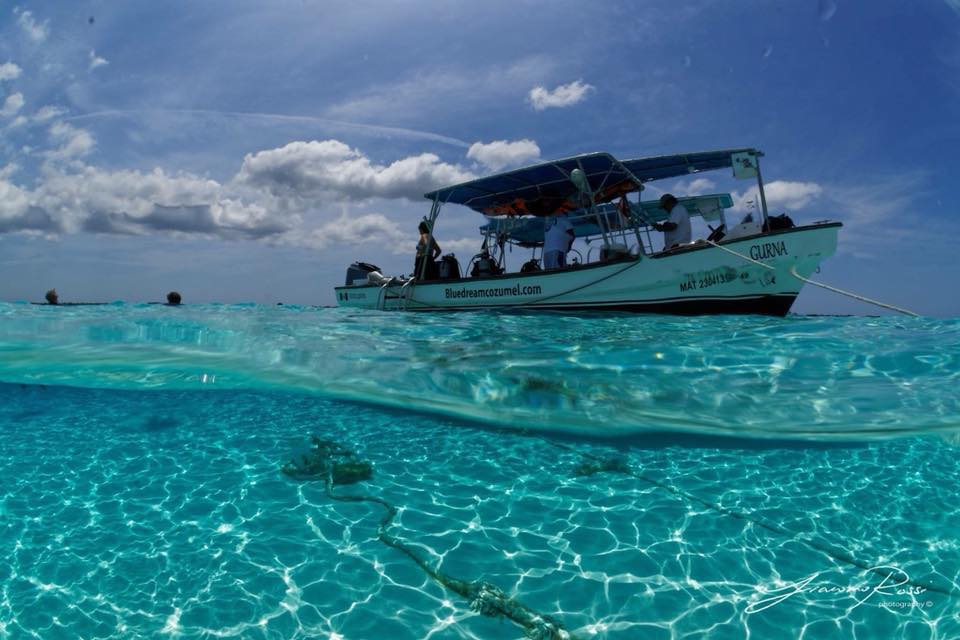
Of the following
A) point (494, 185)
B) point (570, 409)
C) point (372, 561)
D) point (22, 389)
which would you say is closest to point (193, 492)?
point (372, 561)

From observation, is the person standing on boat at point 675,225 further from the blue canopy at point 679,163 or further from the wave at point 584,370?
the wave at point 584,370

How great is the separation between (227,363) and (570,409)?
20.5 ft

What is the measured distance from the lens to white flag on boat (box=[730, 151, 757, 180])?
11781 mm

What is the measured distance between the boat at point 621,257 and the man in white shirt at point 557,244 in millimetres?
452

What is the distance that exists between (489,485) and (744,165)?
1071cm

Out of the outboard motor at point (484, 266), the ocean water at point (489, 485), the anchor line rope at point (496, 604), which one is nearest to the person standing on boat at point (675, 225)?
the ocean water at point (489, 485)

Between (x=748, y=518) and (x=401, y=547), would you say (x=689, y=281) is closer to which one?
(x=748, y=518)

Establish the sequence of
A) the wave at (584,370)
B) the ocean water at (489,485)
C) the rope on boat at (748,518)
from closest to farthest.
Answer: the ocean water at (489,485), the rope on boat at (748,518), the wave at (584,370)

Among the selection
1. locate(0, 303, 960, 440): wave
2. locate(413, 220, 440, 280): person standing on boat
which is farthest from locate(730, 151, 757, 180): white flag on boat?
locate(413, 220, 440, 280): person standing on boat

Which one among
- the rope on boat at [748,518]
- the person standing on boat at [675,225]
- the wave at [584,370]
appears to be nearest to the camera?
the rope on boat at [748,518]

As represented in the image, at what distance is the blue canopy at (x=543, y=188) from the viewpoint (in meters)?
12.6

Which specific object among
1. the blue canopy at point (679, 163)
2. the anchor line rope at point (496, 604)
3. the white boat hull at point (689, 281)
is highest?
the blue canopy at point (679, 163)

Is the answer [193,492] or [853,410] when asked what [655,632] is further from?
[853,410]

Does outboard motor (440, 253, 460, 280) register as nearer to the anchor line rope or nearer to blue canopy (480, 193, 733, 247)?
blue canopy (480, 193, 733, 247)
